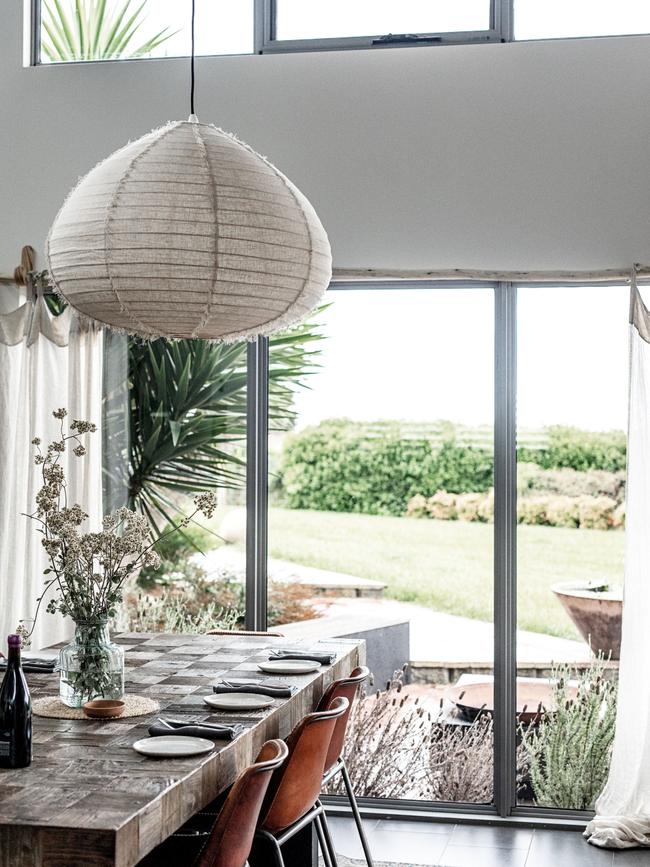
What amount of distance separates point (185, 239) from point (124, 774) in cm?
118

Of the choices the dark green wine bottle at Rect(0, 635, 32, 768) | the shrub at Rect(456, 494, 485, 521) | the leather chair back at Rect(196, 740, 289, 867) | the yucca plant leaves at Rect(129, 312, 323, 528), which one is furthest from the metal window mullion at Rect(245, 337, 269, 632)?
the dark green wine bottle at Rect(0, 635, 32, 768)

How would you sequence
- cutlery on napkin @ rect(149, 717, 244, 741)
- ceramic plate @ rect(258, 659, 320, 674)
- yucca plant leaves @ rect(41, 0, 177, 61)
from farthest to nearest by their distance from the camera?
1. yucca plant leaves @ rect(41, 0, 177, 61)
2. ceramic plate @ rect(258, 659, 320, 674)
3. cutlery on napkin @ rect(149, 717, 244, 741)

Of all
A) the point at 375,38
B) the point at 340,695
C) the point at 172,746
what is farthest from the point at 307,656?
the point at 375,38

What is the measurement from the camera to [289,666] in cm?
329

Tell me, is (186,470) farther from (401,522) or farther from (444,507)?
(444,507)

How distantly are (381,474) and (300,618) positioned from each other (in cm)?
70

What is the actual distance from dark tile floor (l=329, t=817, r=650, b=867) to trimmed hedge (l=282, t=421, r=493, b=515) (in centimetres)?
126

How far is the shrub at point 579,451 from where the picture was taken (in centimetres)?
445

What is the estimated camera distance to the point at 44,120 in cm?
480

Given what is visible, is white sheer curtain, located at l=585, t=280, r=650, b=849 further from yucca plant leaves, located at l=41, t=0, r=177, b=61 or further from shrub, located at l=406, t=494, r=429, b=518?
yucca plant leaves, located at l=41, t=0, r=177, b=61

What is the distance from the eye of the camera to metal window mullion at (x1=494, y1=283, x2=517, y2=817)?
14.5 ft

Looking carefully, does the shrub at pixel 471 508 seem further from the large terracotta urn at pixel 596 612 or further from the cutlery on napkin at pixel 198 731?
the cutlery on napkin at pixel 198 731

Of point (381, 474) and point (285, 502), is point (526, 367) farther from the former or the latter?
point (285, 502)

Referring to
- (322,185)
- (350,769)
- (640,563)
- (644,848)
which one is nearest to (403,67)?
(322,185)
